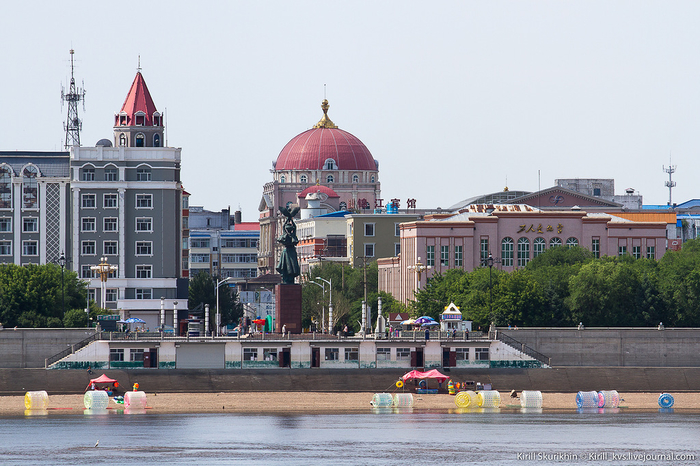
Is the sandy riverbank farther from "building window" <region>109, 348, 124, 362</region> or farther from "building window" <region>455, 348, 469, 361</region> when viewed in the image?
"building window" <region>109, 348, 124, 362</region>

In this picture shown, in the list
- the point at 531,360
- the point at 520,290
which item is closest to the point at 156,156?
the point at 520,290

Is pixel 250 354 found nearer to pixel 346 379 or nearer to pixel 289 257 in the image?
pixel 346 379

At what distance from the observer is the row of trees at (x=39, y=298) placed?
13688cm

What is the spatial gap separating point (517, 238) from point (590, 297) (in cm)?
3276

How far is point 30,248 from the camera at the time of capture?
166m

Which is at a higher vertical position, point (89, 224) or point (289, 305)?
point (89, 224)

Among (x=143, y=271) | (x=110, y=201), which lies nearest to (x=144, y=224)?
(x=110, y=201)

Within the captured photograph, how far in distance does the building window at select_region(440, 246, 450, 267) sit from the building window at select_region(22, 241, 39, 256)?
41.7m

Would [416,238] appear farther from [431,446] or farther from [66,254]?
[431,446]

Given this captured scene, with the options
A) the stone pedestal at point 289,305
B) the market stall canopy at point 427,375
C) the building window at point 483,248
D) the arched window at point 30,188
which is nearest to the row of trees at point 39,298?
the stone pedestal at point 289,305

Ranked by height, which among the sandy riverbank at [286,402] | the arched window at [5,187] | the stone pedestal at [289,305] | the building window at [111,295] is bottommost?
the sandy riverbank at [286,402]

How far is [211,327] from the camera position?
18200cm

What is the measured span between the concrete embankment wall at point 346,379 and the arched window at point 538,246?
4797 centimetres

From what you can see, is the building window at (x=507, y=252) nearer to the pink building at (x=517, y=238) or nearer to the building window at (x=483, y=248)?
the pink building at (x=517, y=238)
